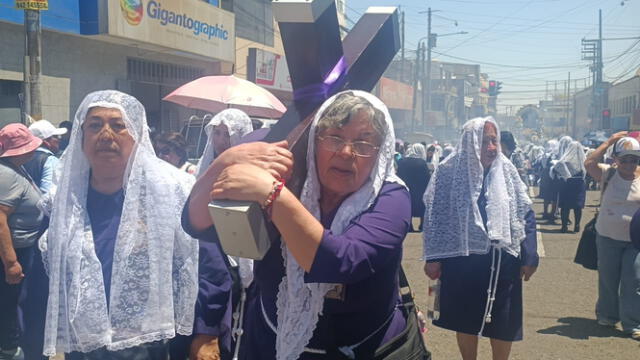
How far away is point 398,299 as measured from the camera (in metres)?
2.15

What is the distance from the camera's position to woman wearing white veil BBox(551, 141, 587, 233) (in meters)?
11.7

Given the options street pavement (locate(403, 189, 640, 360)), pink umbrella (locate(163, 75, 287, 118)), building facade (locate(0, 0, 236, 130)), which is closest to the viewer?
street pavement (locate(403, 189, 640, 360))

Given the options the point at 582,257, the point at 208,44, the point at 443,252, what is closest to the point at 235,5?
the point at 208,44

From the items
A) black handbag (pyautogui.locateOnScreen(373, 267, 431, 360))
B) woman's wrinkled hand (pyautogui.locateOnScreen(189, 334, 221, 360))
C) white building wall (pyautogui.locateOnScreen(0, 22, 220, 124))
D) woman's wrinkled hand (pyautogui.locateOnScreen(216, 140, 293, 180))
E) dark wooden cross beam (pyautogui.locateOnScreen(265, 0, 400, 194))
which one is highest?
white building wall (pyautogui.locateOnScreen(0, 22, 220, 124))

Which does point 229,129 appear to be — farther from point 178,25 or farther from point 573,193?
point 178,25

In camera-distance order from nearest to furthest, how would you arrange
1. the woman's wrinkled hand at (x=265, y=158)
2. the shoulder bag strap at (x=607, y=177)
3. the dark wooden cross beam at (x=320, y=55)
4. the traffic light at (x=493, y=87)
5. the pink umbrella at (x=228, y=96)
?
the woman's wrinkled hand at (x=265, y=158) → the dark wooden cross beam at (x=320, y=55) → the shoulder bag strap at (x=607, y=177) → the pink umbrella at (x=228, y=96) → the traffic light at (x=493, y=87)

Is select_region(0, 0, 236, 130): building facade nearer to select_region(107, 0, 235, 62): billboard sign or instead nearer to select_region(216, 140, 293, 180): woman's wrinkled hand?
select_region(107, 0, 235, 62): billboard sign

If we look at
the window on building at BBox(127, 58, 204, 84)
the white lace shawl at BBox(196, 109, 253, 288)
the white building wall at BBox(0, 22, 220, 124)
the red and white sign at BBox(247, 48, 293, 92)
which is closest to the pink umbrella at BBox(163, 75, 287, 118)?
the white lace shawl at BBox(196, 109, 253, 288)

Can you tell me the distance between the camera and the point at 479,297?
159 inches

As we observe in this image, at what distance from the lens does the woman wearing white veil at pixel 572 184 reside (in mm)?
11727

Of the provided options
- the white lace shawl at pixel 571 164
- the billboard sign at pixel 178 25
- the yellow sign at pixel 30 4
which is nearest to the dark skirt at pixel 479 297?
the yellow sign at pixel 30 4

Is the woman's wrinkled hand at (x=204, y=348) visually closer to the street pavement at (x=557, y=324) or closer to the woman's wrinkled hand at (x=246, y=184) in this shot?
the woman's wrinkled hand at (x=246, y=184)

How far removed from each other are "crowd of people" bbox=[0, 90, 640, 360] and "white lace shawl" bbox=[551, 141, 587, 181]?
26.5 ft

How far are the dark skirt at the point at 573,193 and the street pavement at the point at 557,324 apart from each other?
2.47 meters
